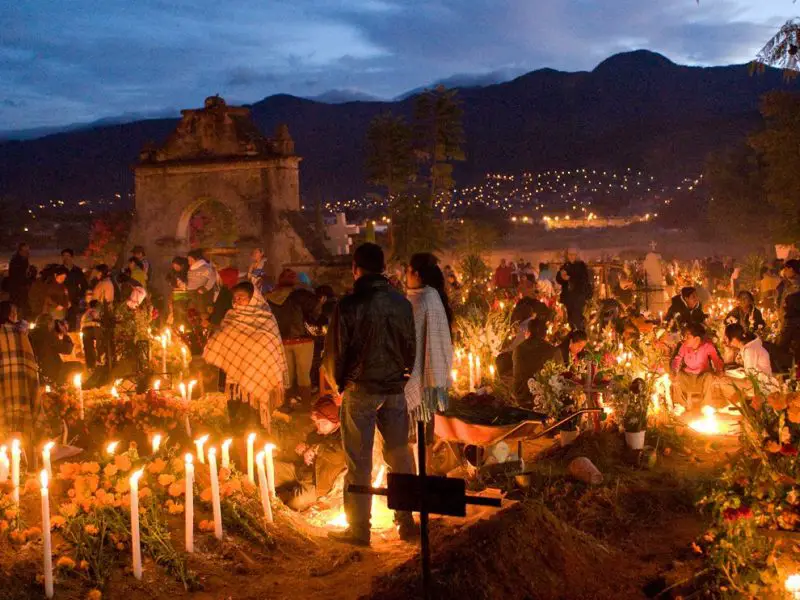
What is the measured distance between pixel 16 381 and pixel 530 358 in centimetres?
Answer: 470

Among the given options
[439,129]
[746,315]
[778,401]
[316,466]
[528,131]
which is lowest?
[316,466]

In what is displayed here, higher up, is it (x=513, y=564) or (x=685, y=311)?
(x=685, y=311)

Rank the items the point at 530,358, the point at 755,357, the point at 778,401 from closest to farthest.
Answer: the point at 778,401 → the point at 530,358 → the point at 755,357

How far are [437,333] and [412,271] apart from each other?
514 millimetres

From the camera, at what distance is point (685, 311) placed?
1239cm

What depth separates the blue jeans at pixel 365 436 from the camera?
5.93 m

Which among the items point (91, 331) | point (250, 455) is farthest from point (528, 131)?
point (250, 455)

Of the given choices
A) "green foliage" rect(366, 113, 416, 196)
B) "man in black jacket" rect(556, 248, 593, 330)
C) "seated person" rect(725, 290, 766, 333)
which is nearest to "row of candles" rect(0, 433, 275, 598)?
"seated person" rect(725, 290, 766, 333)

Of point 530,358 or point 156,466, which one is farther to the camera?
point 530,358

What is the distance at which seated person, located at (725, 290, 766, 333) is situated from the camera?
11.9 m

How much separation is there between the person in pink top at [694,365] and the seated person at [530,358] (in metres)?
1.54

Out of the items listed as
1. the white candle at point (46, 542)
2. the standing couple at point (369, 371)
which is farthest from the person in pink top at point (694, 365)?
the white candle at point (46, 542)

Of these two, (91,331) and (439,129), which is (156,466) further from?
(439,129)

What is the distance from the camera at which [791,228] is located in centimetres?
2689
